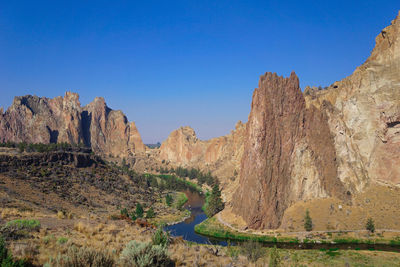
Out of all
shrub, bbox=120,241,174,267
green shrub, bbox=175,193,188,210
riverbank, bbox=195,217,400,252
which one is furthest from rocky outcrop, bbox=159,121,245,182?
shrub, bbox=120,241,174,267

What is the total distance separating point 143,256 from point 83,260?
81.0 inches

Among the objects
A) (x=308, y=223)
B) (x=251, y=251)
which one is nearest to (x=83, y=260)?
(x=251, y=251)

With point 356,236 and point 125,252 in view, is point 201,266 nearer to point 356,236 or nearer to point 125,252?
point 125,252

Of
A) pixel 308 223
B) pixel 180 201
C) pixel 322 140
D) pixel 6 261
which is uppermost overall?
pixel 322 140

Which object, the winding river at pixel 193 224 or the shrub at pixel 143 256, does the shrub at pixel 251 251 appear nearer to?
the winding river at pixel 193 224

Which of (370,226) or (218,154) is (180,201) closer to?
(370,226)

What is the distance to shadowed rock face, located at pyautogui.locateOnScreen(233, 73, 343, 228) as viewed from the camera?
65.1 metres

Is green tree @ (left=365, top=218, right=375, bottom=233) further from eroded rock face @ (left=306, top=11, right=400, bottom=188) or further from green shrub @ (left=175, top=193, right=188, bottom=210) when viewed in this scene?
green shrub @ (left=175, top=193, right=188, bottom=210)

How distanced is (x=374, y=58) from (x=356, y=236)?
4525 cm

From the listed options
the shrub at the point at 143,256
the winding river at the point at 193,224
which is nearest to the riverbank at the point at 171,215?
the winding river at the point at 193,224

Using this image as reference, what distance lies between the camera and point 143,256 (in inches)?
381

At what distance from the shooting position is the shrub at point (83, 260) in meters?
8.59

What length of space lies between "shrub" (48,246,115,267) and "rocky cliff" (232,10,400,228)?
5725 cm

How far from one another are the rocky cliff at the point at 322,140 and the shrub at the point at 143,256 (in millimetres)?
55822
